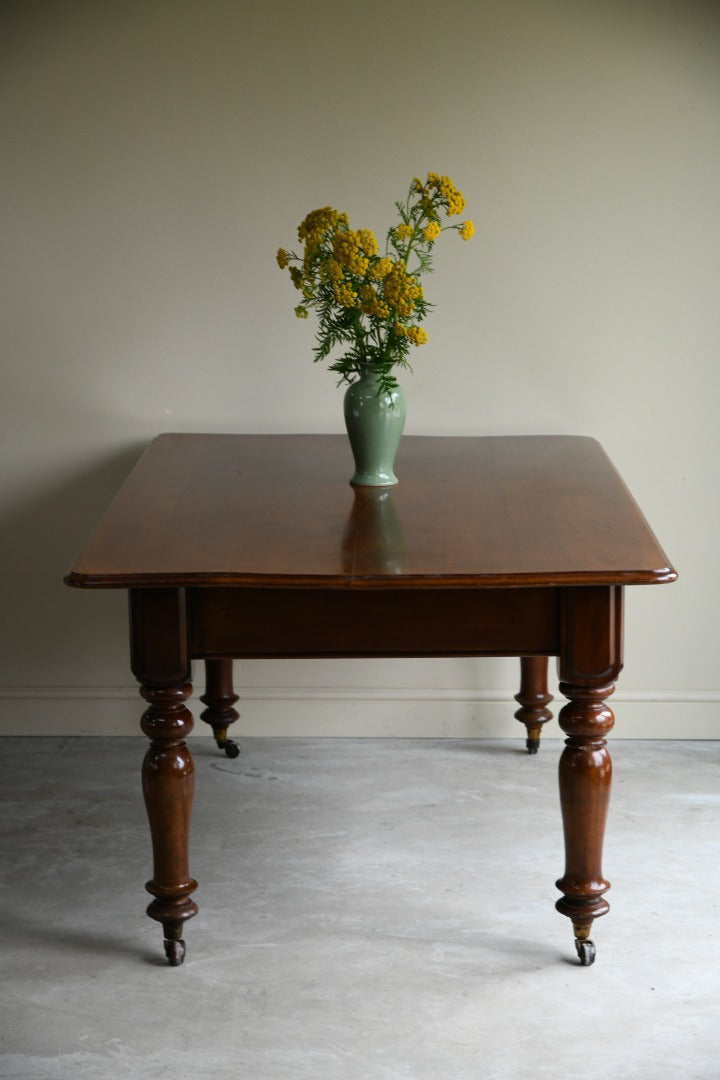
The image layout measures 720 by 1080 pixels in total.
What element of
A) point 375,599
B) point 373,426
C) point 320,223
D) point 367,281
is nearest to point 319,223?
point 320,223

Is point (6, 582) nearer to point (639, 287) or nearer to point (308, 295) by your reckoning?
point (308, 295)

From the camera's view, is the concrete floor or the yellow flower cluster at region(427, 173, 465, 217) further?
the yellow flower cluster at region(427, 173, 465, 217)

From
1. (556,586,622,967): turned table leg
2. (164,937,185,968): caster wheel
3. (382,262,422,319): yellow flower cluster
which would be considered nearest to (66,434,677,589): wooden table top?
(556,586,622,967): turned table leg

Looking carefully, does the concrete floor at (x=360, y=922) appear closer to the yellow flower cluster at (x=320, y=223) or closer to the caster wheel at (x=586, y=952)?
the caster wheel at (x=586, y=952)

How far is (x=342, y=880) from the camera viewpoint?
253 centimetres

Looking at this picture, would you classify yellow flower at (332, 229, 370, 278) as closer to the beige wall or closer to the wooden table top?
the wooden table top

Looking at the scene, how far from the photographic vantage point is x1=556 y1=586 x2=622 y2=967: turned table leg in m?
2.11

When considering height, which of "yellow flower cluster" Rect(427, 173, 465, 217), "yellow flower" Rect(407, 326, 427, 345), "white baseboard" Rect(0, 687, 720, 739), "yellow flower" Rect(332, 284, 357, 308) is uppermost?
"yellow flower cluster" Rect(427, 173, 465, 217)

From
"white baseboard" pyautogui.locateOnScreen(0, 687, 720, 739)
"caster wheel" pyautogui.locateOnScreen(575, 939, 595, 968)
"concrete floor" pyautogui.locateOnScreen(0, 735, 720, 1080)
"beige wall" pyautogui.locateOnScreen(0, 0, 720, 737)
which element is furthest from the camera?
"white baseboard" pyautogui.locateOnScreen(0, 687, 720, 739)

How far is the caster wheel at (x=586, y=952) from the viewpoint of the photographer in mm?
2229

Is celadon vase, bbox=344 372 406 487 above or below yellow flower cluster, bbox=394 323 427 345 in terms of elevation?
below

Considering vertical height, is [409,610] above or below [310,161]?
below

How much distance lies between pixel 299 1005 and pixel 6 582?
1.51 m

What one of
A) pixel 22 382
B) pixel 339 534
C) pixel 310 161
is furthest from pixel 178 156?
pixel 339 534
